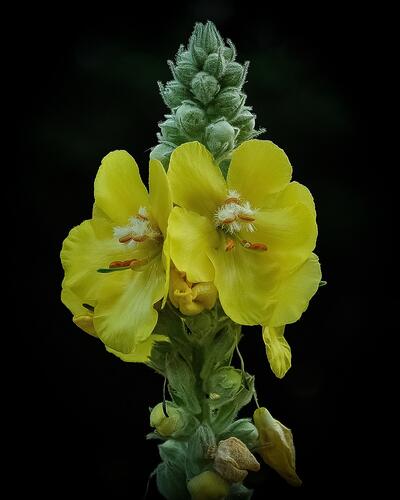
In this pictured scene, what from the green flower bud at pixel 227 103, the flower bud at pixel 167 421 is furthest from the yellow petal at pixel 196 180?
the flower bud at pixel 167 421

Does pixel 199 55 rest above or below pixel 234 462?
above

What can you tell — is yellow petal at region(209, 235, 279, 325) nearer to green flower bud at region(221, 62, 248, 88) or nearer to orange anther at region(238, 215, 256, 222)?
orange anther at region(238, 215, 256, 222)

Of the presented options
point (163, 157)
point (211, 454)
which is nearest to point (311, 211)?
point (163, 157)

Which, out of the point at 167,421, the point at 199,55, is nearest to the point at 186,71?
the point at 199,55

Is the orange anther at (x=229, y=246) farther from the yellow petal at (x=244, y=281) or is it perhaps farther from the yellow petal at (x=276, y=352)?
the yellow petal at (x=276, y=352)

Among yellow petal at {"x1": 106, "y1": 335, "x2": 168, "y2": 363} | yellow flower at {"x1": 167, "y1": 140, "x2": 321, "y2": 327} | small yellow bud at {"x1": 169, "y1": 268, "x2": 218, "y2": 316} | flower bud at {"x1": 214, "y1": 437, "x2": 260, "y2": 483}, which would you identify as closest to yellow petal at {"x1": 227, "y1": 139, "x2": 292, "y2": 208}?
yellow flower at {"x1": 167, "y1": 140, "x2": 321, "y2": 327}

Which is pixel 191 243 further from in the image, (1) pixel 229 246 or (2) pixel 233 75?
(2) pixel 233 75
